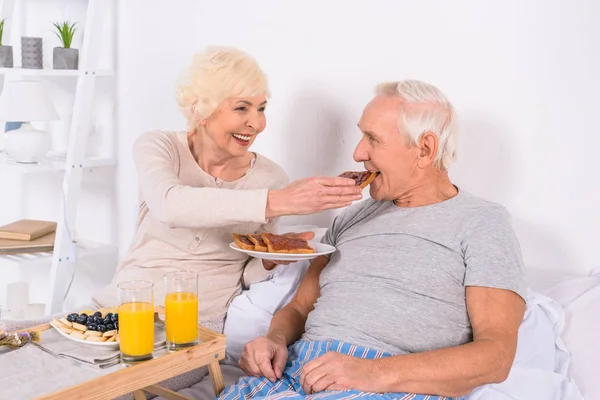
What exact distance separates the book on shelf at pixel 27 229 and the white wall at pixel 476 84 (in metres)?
1.06

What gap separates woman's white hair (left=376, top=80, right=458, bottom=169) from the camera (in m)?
1.78

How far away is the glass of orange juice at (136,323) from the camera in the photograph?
1461 millimetres

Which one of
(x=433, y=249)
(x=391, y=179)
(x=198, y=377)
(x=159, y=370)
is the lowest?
(x=198, y=377)

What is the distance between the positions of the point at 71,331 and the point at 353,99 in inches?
47.8

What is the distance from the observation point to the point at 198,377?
2025 millimetres

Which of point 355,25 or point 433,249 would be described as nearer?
point 433,249

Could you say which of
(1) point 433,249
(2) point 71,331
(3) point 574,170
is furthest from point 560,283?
(2) point 71,331

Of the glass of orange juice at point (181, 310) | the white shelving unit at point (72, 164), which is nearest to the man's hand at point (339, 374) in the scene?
the glass of orange juice at point (181, 310)

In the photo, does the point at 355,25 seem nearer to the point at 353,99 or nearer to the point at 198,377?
the point at 353,99

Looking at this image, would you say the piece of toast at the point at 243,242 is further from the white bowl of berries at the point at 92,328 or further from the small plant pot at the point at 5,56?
the small plant pot at the point at 5,56

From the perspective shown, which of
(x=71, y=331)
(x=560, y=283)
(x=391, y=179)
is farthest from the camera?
(x=560, y=283)

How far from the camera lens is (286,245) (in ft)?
6.08

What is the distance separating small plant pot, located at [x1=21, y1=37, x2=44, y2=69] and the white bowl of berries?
1.68 m

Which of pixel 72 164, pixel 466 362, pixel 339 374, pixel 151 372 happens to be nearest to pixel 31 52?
pixel 72 164
